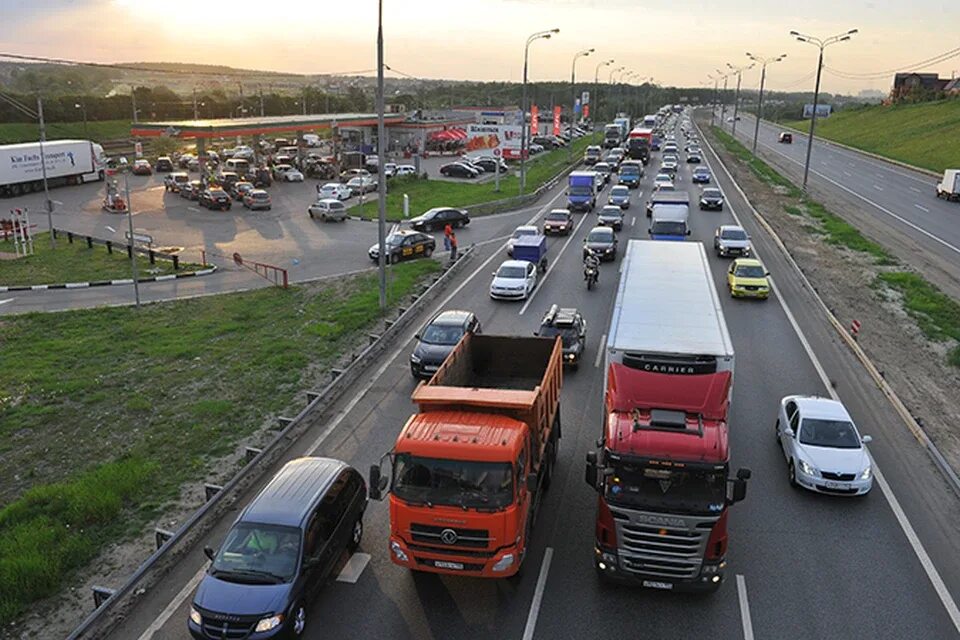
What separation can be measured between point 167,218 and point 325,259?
1818cm

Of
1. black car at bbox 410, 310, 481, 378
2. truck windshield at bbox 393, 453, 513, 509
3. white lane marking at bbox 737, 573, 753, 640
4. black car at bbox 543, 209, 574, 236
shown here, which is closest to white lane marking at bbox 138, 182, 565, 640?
black car at bbox 410, 310, 481, 378

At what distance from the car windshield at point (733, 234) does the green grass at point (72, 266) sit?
998 inches

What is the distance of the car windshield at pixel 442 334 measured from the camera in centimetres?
2027

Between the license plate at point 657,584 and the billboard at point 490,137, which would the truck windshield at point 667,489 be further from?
the billboard at point 490,137

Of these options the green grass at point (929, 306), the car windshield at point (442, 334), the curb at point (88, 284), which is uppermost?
the car windshield at point (442, 334)

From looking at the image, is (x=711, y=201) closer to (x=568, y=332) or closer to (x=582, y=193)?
(x=582, y=193)

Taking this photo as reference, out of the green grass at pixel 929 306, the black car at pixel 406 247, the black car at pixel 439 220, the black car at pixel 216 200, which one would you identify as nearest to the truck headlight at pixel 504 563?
the green grass at pixel 929 306

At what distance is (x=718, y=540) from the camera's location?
10422mm

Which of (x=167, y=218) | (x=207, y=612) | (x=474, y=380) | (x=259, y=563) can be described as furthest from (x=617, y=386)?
(x=167, y=218)

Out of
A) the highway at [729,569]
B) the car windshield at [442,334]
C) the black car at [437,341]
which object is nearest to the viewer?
the highway at [729,569]

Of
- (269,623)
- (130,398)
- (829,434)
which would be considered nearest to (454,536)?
(269,623)

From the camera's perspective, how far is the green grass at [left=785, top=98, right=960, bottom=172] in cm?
7647

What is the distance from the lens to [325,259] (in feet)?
121

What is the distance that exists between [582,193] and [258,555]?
4187cm
